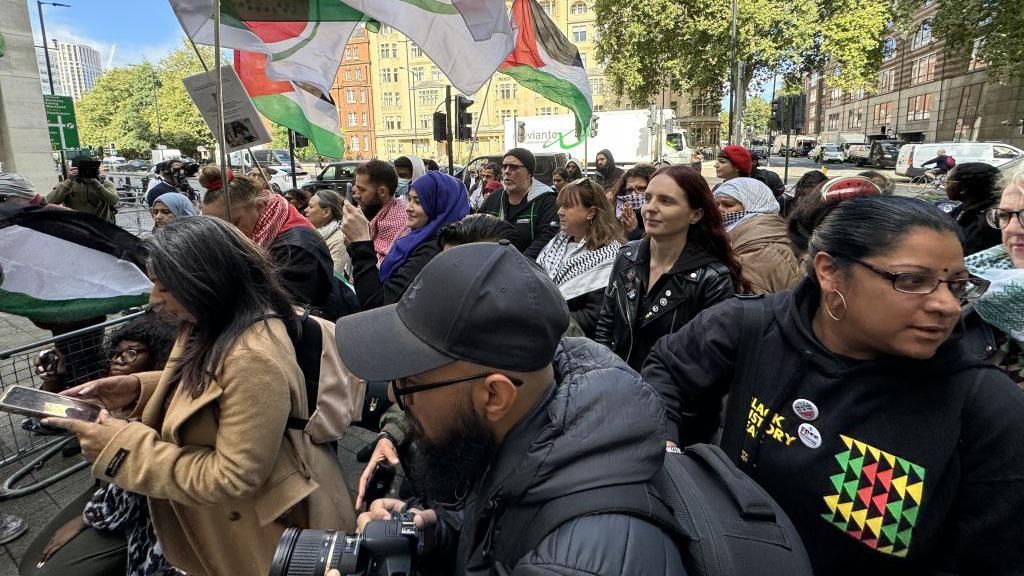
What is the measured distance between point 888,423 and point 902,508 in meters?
0.19

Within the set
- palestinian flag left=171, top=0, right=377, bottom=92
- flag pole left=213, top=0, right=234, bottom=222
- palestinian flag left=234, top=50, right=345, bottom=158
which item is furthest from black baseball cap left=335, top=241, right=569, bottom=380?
palestinian flag left=234, top=50, right=345, bottom=158

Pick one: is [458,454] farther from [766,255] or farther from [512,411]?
[766,255]

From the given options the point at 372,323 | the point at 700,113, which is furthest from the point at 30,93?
the point at 700,113

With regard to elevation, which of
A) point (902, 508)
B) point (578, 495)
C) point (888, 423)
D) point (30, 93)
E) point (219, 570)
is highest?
point (30, 93)

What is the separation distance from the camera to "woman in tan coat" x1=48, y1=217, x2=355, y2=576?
5.66ft

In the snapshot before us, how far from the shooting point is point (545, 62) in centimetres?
672

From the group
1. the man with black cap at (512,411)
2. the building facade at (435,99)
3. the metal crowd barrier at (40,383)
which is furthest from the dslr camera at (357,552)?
the building facade at (435,99)

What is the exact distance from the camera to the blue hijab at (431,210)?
12.6 feet

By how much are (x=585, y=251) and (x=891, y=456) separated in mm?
2374

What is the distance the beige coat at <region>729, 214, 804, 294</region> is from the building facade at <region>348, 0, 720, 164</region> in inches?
2059

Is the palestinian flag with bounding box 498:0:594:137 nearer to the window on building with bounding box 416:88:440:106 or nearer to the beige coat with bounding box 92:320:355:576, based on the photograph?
the beige coat with bounding box 92:320:355:576

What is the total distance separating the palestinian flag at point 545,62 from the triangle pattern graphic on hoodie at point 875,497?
5.86m

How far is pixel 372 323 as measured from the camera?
47.1 inches

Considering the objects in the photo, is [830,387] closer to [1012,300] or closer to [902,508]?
[902,508]
